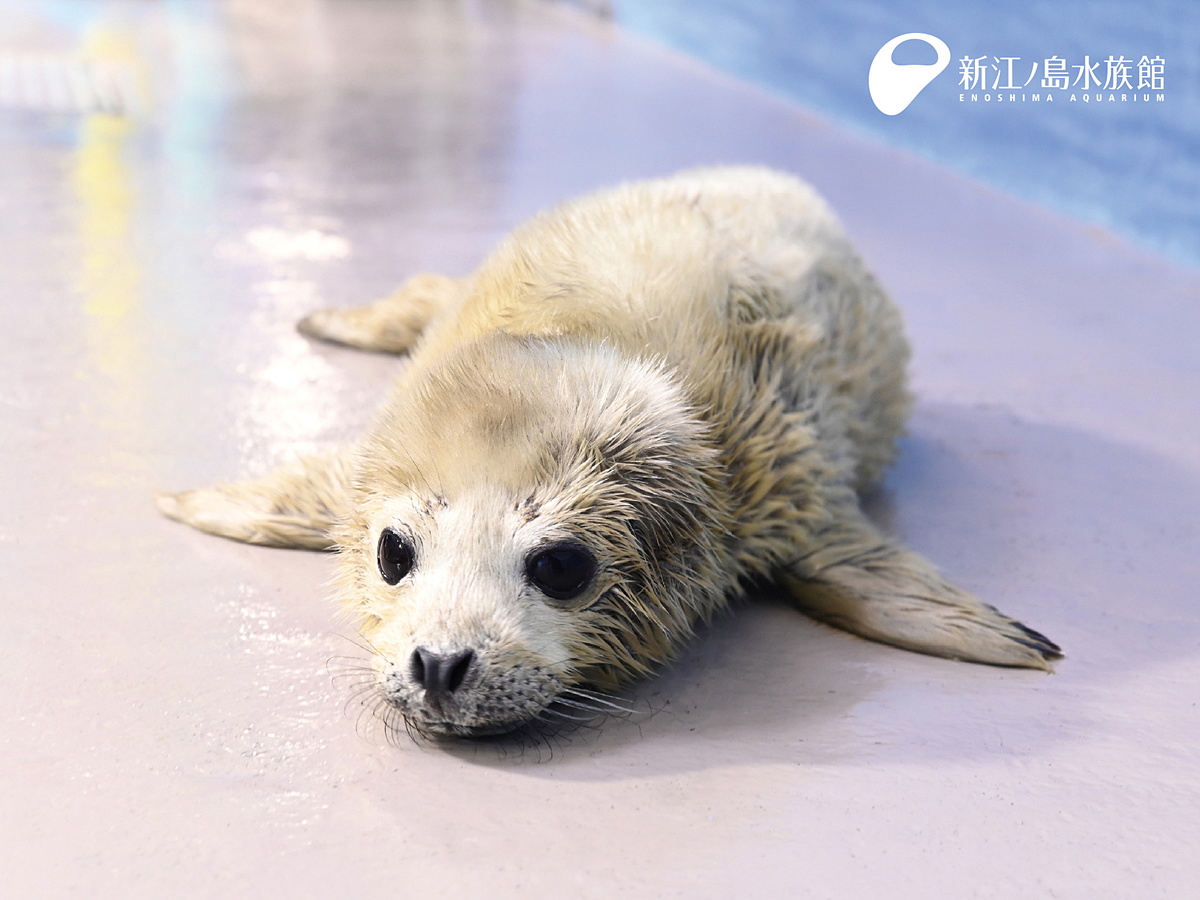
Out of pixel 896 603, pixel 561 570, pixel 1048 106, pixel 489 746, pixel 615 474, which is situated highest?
pixel 1048 106

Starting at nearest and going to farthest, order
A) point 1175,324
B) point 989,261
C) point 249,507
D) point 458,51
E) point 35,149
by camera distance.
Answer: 1. point 249,507
2. point 1175,324
3. point 989,261
4. point 35,149
5. point 458,51

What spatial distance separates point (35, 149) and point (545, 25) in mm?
7029

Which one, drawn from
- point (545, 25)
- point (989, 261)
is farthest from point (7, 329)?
point (545, 25)

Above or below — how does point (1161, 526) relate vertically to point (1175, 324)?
below

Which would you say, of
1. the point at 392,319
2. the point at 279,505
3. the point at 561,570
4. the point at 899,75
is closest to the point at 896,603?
the point at 561,570

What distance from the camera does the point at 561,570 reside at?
7.58ft

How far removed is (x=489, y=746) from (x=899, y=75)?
22.7 ft

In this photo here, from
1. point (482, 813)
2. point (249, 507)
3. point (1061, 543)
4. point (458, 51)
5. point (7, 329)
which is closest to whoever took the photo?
point (482, 813)

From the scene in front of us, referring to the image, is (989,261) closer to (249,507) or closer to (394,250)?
(394,250)

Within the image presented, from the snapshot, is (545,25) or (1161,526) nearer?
(1161,526)

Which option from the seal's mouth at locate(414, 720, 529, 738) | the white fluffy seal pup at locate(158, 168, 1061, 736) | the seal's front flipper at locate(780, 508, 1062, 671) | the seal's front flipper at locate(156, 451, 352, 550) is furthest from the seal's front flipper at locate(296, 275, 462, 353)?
the seal's mouth at locate(414, 720, 529, 738)

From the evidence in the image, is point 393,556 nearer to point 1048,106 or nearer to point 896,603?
point 896,603

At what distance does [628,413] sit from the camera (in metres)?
2.43

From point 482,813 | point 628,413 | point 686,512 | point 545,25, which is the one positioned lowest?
point 482,813
